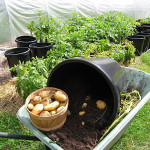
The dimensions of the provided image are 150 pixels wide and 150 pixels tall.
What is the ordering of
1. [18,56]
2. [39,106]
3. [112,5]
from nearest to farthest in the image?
[39,106]
[18,56]
[112,5]

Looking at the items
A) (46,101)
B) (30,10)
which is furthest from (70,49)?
(30,10)

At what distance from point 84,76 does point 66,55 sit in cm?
108

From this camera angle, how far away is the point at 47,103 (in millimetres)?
1334

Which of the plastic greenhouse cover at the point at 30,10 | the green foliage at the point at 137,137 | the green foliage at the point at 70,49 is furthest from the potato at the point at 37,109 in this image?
the plastic greenhouse cover at the point at 30,10

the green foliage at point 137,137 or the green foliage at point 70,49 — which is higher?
the green foliage at point 70,49

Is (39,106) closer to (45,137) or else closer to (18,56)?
(45,137)

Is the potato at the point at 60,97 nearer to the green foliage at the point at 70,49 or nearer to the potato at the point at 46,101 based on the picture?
the potato at the point at 46,101

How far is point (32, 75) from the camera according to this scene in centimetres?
217

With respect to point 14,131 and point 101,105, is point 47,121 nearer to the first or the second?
point 101,105

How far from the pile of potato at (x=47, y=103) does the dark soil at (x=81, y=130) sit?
19 cm

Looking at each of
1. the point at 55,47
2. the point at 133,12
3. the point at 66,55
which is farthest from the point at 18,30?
the point at 133,12

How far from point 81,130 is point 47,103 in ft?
1.31

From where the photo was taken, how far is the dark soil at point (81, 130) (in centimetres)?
120

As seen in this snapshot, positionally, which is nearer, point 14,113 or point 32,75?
point 32,75
